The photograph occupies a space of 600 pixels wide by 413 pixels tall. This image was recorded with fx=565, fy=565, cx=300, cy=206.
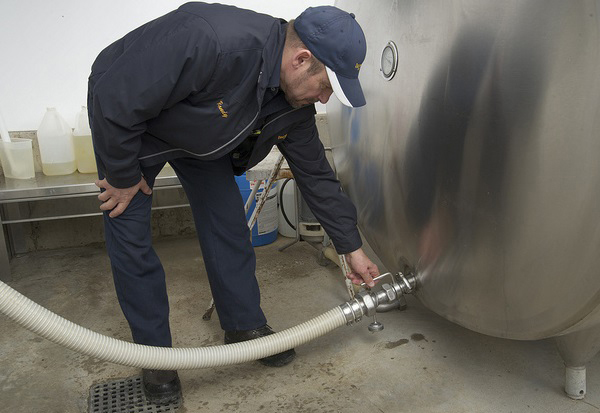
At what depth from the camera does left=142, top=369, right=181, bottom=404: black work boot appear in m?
1.59

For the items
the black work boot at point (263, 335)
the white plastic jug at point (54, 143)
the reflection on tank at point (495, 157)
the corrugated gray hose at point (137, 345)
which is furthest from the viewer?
the white plastic jug at point (54, 143)

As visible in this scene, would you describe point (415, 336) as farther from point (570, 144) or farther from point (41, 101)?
point (41, 101)

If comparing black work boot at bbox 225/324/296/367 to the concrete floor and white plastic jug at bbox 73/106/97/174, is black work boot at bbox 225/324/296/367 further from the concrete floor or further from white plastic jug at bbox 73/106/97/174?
white plastic jug at bbox 73/106/97/174

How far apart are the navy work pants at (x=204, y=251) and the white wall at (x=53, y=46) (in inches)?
48.3

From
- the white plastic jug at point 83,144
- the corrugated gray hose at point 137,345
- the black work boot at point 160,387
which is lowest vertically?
the black work boot at point 160,387

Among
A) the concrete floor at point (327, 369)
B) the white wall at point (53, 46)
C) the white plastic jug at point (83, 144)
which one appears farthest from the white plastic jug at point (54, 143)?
the concrete floor at point (327, 369)

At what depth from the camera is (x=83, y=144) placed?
2.52m

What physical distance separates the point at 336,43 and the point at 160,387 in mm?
1050

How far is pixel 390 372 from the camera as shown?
5.67 feet

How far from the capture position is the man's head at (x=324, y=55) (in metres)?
1.22

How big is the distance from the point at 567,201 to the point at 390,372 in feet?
2.95

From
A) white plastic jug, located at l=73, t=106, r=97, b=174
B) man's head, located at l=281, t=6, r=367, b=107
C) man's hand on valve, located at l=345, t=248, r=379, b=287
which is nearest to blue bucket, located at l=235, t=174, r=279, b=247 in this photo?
white plastic jug, located at l=73, t=106, r=97, b=174

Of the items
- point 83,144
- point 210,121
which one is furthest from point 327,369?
point 83,144

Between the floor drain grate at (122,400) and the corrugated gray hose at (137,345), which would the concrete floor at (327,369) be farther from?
the corrugated gray hose at (137,345)
